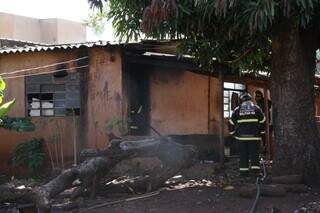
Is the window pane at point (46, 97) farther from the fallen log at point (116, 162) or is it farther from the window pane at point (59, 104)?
the fallen log at point (116, 162)

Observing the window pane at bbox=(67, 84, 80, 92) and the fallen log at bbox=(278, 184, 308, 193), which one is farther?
the window pane at bbox=(67, 84, 80, 92)

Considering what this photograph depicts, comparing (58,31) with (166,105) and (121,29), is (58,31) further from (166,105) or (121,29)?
(121,29)

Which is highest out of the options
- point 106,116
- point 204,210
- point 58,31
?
point 58,31

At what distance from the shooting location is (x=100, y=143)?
1424cm

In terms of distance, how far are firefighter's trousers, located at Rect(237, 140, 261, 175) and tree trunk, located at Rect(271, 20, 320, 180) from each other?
121cm

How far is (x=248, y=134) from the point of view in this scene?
11570mm

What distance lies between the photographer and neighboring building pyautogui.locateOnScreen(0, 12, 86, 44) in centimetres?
Answer: 3338

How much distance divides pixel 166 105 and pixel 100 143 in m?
2.10

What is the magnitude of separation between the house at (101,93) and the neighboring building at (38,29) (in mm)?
19243

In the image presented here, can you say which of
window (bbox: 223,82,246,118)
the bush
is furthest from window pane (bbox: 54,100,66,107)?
window (bbox: 223,82,246,118)

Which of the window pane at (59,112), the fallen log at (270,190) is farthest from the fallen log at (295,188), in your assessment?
the window pane at (59,112)

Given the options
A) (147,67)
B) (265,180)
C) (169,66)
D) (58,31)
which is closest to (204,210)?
(265,180)

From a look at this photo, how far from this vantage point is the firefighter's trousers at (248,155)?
37.6 feet

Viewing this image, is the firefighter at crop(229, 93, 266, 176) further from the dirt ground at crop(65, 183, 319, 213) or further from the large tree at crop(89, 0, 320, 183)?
the dirt ground at crop(65, 183, 319, 213)
